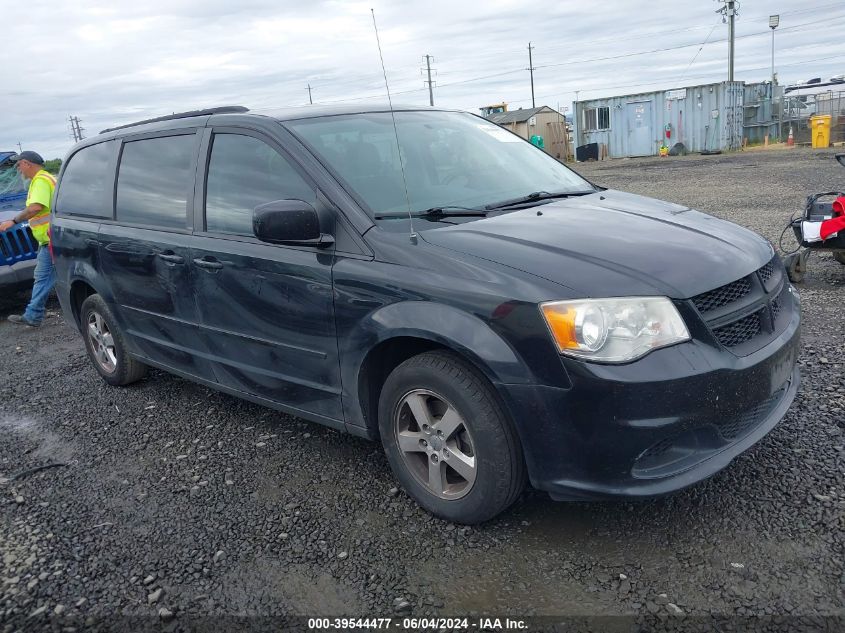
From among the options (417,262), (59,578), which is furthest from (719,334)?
(59,578)

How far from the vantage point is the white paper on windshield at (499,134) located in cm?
444

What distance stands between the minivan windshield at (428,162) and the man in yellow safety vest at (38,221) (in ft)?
17.6

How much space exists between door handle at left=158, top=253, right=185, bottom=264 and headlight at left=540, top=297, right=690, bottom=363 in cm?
239

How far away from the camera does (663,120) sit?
34.0m

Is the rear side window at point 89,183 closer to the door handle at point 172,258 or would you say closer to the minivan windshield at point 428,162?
the door handle at point 172,258

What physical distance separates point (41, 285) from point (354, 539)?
6445 mm

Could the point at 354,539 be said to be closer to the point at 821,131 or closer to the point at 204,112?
the point at 204,112

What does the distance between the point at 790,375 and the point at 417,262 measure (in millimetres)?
1754

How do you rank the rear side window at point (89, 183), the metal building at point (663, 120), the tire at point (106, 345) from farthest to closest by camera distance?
the metal building at point (663, 120)
the tire at point (106, 345)
the rear side window at point (89, 183)

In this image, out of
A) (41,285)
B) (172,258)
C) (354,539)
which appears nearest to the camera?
(354,539)

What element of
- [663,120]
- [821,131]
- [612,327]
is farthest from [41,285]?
[663,120]

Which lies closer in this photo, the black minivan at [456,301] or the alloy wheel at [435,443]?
the black minivan at [456,301]

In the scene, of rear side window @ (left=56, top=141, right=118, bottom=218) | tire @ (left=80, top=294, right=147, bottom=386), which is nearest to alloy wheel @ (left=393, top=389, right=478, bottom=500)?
tire @ (left=80, top=294, right=147, bottom=386)

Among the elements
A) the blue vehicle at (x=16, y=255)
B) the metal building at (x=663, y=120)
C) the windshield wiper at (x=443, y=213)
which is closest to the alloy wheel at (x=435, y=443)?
the windshield wiper at (x=443, y=213)
